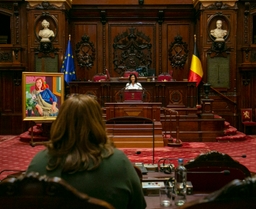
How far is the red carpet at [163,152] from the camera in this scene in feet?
26.9

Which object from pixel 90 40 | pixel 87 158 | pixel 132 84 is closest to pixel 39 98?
pixel 132 84

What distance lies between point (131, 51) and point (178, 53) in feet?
5.25

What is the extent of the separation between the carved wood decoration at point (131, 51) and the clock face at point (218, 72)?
7.17ft

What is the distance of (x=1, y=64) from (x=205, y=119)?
644 centimetres

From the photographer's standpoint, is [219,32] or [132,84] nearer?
[132,84]

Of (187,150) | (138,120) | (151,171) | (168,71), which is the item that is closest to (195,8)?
(168,71)

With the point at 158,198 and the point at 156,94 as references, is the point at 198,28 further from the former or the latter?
the point at 158,198

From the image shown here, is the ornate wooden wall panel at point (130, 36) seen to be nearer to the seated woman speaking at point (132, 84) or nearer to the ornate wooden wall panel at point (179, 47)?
the ornate wooden wall panel at point (179, 47)

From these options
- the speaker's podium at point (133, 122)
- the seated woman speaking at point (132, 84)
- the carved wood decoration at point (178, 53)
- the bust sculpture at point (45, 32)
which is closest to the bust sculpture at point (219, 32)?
the carved wood decoration at point (178, 53)

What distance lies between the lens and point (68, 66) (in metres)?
13.2

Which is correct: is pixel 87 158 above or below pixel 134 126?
above

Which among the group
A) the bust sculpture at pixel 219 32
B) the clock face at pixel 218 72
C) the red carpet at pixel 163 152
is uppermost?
the bust sculpture at pixel 219 32

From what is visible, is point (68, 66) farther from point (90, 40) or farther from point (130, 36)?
point (130, 36)

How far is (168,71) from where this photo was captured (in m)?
14.5
